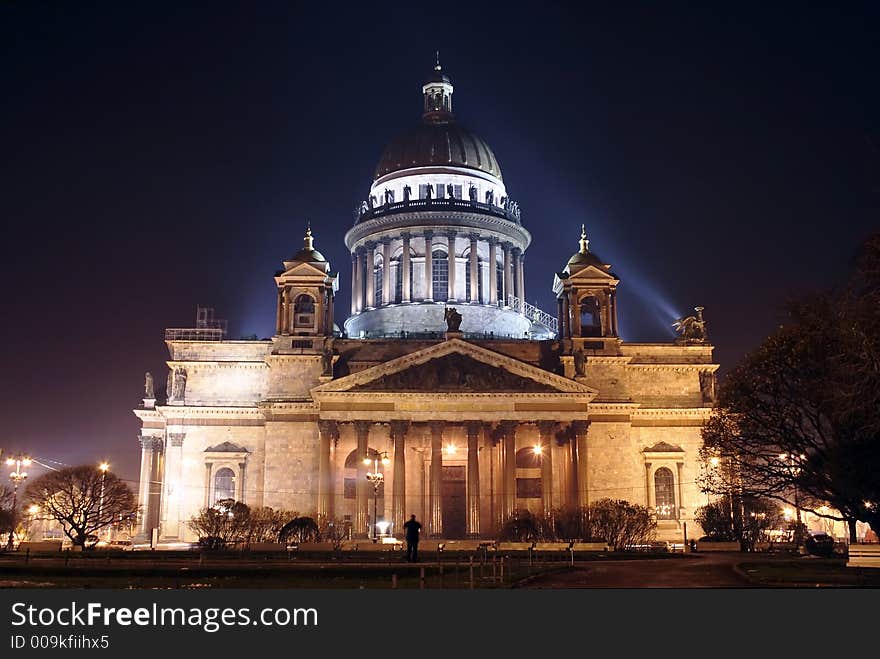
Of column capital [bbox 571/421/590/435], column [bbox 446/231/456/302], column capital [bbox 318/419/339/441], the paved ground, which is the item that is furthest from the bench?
column [bbox 446/231/456/302]

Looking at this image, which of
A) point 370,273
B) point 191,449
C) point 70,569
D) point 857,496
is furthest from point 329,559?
point 370,273

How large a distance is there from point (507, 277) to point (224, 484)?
29.8 meters

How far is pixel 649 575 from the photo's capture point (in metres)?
32.9

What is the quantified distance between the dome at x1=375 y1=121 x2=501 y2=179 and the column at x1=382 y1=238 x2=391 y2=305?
7586mm

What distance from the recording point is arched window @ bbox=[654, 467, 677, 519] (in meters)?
68.8

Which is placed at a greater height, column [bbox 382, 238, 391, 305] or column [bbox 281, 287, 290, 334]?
column [bbox 382, 238, 391, 305]

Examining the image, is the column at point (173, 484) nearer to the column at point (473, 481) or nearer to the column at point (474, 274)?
the column at point (473, 481)

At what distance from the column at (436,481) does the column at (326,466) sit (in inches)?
243

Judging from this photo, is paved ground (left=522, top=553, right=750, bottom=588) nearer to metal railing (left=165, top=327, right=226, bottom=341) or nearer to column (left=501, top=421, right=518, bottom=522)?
column (left=501, top=421, right=518, bottom=522)

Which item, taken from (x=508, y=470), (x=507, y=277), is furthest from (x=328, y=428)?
(x=507, y=277)

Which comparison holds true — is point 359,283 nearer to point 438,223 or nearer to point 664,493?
point 438,223

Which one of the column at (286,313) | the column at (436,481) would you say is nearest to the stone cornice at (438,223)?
the column at (286,313)

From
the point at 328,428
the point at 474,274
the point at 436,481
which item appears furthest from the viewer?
the point at 474,274

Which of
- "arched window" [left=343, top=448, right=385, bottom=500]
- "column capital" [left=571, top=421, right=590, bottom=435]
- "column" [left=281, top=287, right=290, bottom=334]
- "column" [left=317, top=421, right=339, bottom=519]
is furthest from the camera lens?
"column" [left=281, top=287, right=290, bottom=334]
